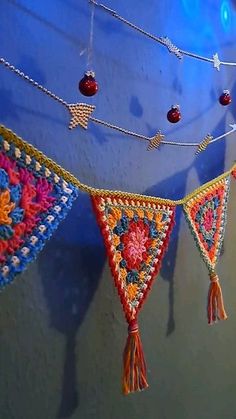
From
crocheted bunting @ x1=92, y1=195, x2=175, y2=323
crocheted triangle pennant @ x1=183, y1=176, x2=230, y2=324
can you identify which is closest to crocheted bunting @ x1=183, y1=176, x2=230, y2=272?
crocheted triangle pennant @ x1=183, y1=176, x2=230, y2=324

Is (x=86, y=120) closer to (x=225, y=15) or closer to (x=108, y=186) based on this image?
(x=108, y=186)

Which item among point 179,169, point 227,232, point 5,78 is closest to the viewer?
point 5,78

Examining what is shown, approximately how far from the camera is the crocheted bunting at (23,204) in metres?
0.57

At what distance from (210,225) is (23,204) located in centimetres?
54

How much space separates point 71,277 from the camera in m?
0.79

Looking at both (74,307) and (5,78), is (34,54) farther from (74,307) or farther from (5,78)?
(74,307)

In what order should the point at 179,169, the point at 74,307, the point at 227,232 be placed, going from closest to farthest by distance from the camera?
the point at 74,307 < the point at 179,169 < the point at 227,232

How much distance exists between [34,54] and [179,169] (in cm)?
48

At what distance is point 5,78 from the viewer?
66cm

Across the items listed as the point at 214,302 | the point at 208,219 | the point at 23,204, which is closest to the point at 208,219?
the point at 208,219

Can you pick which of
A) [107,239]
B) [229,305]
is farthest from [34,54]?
[229,305]

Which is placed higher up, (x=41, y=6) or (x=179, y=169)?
(x=41, y=6)

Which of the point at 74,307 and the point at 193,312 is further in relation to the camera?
the point at 193,312

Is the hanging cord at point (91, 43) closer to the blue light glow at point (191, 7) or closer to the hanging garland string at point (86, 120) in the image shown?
the hanging garland string at point (86, 120)
